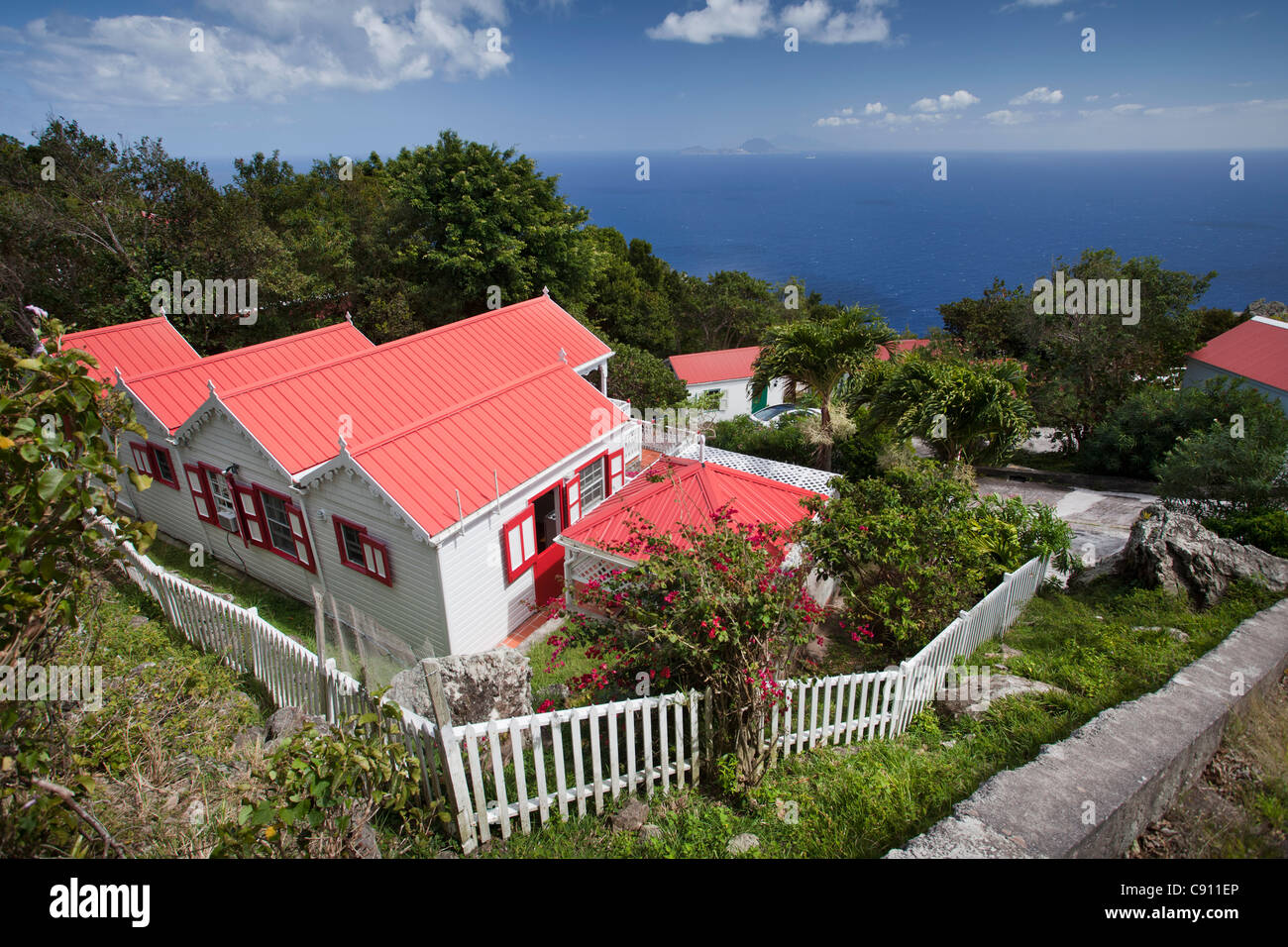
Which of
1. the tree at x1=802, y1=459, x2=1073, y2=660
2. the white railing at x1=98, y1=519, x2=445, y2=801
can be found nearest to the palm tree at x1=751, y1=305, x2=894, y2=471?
the tree at x1=802, y1=459, x2=1073, y2=660

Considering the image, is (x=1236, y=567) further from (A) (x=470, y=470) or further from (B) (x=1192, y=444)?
(A) (x=470, y=470)

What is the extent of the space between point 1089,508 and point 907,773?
52.8 ft

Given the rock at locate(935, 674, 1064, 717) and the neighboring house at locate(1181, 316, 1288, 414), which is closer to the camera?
the rock at locate(935, 674, 1064, 717)

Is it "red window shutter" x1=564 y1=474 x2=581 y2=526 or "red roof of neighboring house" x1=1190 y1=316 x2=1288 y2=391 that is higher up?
"red roof of neighboring house" x1=1190 y1=316 x2=1288 y2=391

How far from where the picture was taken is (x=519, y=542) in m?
12.9

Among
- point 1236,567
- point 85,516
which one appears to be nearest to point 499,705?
point 85,516

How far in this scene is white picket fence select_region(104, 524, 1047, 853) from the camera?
5.56m

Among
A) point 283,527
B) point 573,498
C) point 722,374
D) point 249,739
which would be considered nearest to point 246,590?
point 283,527

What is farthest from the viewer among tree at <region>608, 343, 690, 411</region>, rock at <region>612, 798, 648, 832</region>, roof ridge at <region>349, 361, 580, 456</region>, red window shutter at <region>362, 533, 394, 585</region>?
tree at <region>608, 343, 690, 411</region>

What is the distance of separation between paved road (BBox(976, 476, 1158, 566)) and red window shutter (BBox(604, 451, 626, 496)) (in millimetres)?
9671

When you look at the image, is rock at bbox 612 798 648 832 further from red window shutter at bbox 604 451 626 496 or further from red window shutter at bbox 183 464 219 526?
red window shutter at bbox 183 464 219 526

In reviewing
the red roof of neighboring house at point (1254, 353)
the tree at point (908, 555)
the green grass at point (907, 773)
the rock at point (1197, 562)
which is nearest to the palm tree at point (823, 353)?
the tree at point (908, 555)

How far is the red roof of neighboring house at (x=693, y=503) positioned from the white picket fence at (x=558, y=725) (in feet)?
13.3
